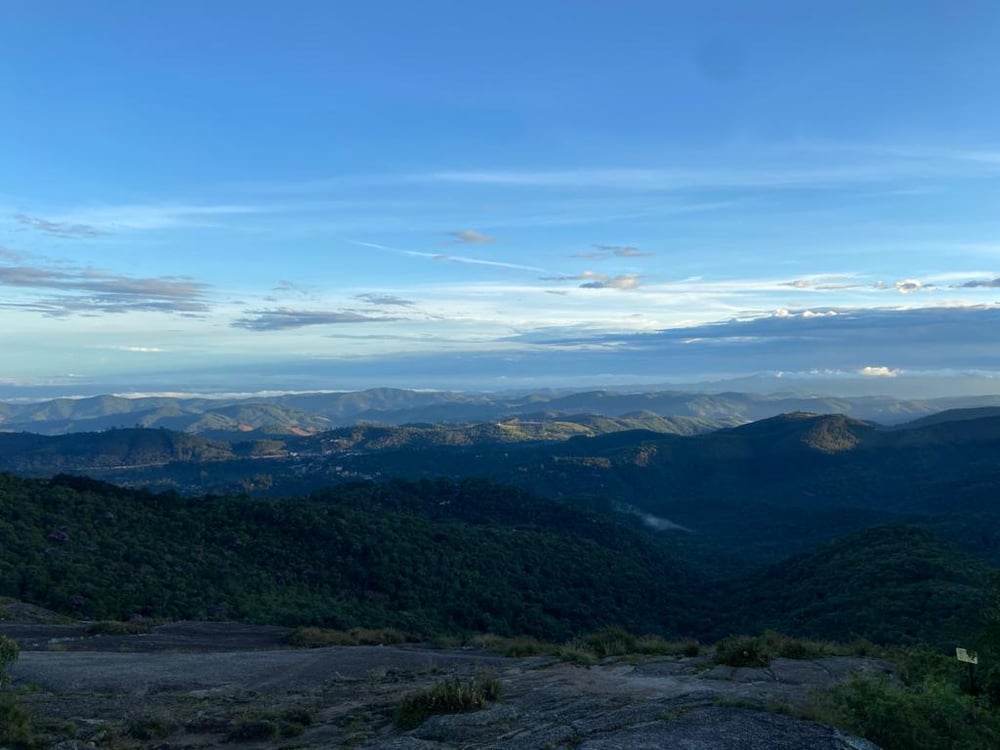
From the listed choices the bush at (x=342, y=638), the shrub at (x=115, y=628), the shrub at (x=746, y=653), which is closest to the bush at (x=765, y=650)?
the shrub at (x=746, y=653)

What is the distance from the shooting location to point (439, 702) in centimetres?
1591

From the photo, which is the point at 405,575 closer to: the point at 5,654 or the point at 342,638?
the point at 342,638

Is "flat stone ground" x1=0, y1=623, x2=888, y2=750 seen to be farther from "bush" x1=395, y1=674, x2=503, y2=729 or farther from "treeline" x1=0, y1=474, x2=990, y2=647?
"treeline" x1=0, y1=474, x2=990, y2=647

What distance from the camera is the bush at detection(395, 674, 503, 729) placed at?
15.6m

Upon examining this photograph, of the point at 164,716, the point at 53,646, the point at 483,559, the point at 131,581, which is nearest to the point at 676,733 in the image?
the point at 164,716

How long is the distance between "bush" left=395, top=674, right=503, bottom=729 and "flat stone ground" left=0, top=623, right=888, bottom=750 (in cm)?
43

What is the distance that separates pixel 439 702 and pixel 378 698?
3.90m

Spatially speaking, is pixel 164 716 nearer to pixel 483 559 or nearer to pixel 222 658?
pixel 222 658

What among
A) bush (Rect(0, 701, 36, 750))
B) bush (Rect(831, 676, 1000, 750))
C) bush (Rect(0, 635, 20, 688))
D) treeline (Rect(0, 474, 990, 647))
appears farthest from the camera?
treeline (Rect(0, 474, 990, 647))

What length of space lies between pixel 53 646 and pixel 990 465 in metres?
231

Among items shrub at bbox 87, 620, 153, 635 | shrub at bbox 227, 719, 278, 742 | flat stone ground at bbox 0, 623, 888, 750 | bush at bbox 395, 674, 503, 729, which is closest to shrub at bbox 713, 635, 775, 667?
flat stone ground at bbox 0, 623, 888, 750

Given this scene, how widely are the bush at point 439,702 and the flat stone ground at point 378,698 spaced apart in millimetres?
433

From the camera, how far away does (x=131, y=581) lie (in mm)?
46969

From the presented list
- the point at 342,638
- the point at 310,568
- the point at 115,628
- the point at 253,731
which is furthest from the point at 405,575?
the point at 253,731
